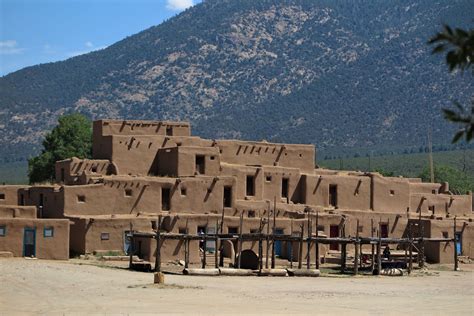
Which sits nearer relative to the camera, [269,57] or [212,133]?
[212,133]

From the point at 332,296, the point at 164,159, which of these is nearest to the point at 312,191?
the point at 164,159

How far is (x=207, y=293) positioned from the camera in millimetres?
35594

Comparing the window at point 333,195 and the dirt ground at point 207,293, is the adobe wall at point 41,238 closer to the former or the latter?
the dirt ground at point 207,293

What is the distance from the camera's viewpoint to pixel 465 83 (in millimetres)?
156500

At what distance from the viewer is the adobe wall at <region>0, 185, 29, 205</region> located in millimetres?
51219

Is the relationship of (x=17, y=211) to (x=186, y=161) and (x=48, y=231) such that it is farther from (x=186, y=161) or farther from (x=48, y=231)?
(x=186, y=161)

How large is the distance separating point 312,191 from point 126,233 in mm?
11749

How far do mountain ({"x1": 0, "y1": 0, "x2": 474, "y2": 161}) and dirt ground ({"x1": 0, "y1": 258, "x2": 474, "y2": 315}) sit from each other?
339 ft

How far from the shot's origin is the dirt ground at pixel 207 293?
31.1 m

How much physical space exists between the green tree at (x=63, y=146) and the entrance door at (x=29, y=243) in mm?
18481

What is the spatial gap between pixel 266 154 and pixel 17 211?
50.0 feet

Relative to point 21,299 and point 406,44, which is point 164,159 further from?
point 406,44

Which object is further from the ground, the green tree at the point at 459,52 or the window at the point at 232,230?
the green tree at the point at 459,52

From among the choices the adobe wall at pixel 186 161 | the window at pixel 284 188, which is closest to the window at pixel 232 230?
the adobe wall at pixel 186 161
